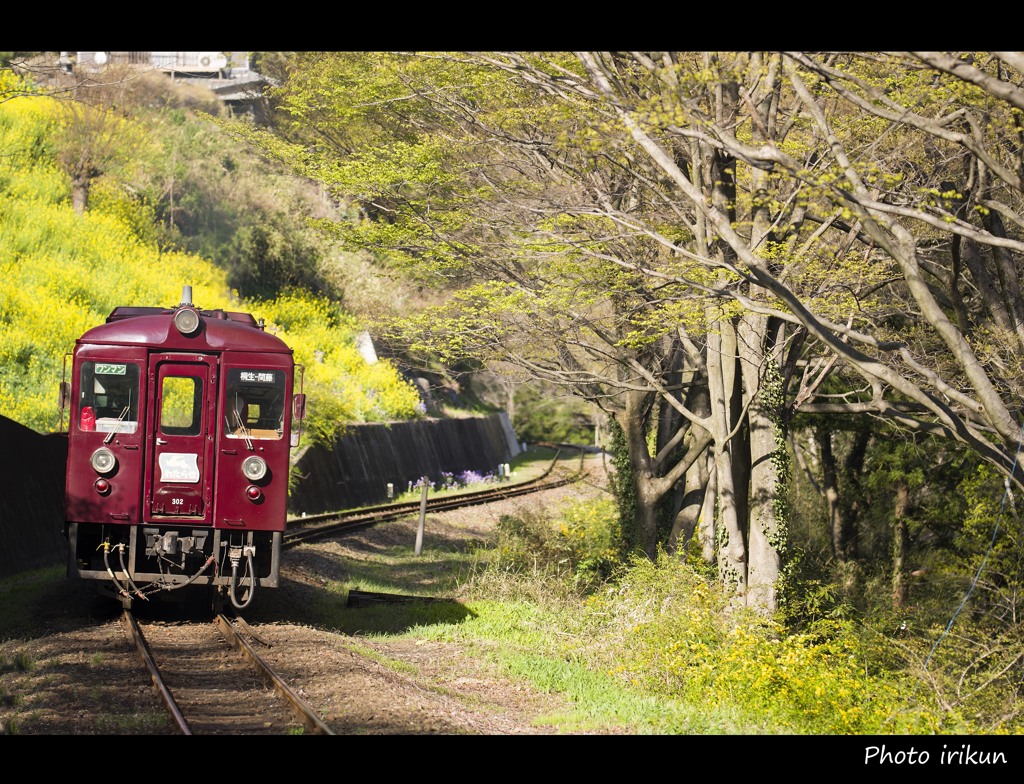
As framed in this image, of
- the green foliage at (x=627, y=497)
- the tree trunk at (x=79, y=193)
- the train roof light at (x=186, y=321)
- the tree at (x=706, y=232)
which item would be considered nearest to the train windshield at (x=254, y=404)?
the train roof light at (x=186, y=321)

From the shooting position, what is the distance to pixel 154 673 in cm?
986

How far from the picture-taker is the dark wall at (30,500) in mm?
16156

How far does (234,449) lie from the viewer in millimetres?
12938

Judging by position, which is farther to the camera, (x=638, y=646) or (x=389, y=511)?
(x=389, y=511)

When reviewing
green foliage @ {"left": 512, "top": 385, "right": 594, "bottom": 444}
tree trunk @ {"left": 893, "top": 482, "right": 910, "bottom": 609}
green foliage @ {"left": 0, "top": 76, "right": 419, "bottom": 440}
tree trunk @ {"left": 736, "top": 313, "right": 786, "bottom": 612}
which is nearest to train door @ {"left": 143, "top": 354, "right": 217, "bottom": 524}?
tree trunk @ {"left": 736, "top": 313, "right": 786, "bottom": 612}

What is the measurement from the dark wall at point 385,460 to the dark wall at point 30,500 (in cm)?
830

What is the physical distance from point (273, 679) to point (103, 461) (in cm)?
401

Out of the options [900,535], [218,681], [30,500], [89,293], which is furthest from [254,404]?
[89,293]

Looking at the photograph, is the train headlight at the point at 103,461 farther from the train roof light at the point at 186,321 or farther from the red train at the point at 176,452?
the train roof light at the point at 186,321

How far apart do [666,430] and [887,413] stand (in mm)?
8381

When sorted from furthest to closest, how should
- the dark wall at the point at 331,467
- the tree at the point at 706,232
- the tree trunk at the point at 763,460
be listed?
1. the dark wall at the point at 331,467
2. the tree trunk at the point at 763,460
3. the tree at the point at 706,232

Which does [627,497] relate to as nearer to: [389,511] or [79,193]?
[389,511]

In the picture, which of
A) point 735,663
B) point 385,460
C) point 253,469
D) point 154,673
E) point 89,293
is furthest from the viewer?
point 385,460

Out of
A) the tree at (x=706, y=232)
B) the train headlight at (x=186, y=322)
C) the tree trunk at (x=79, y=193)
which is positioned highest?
the tree trunk at (x=79, y=193)
